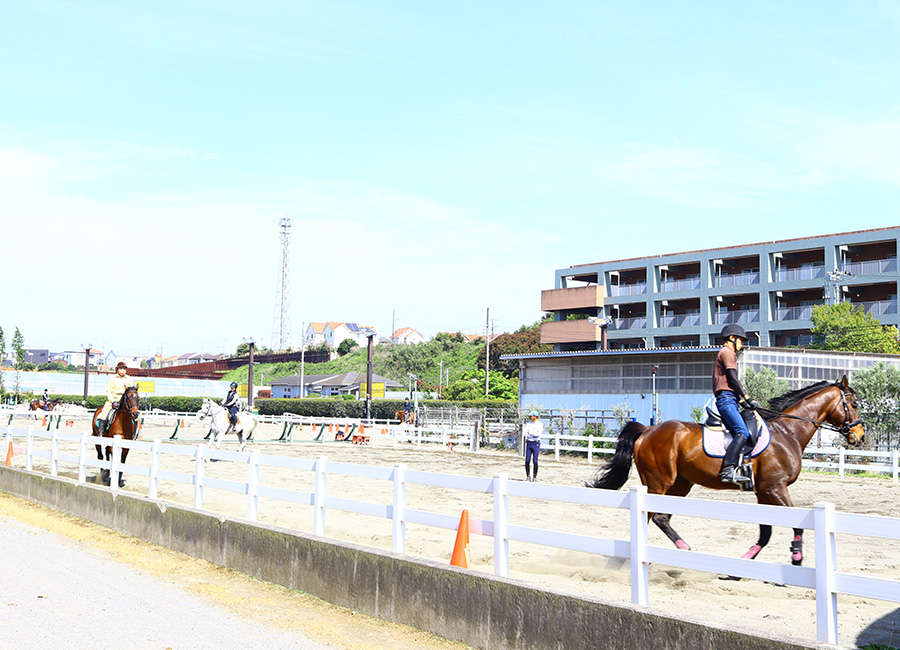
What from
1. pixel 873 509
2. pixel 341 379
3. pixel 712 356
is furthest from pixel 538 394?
pixel 341 379

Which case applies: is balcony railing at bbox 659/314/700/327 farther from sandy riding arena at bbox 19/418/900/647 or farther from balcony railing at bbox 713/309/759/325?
sandy riding arena at bbox 19/418/900/647

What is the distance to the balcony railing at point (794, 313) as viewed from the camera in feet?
208

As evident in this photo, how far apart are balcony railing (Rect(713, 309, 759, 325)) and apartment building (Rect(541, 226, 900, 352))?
0.24 feet

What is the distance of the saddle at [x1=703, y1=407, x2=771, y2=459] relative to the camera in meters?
10.3

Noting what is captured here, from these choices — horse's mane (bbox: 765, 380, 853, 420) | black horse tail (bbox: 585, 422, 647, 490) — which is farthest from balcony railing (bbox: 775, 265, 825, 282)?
black horse tail (bbox: 585, 422, 647, 490)

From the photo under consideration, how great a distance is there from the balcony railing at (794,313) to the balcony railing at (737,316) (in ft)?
4.73

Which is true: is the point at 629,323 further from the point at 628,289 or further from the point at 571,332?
the point at 571,332

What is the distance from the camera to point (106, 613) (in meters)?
8.17

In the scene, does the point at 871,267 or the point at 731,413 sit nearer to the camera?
the point at 731,413

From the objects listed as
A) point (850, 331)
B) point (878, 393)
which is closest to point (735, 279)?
point (850, 331)

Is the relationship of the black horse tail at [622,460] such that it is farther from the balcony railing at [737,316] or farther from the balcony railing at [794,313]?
the balcony railing at [737,316]

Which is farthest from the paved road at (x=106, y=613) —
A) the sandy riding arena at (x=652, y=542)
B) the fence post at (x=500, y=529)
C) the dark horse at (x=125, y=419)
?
the dark horse at (x=125, y=419)

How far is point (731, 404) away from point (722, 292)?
196 feet

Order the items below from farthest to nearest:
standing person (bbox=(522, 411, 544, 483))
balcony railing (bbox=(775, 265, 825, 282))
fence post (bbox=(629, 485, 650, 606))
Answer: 1. balcony railing (bbox=(775, 265, 825, 282))
2. standing person (bbox=(522, 411, 544, 483))
3. fence post (bbox=(629, 485, 650, 606))
